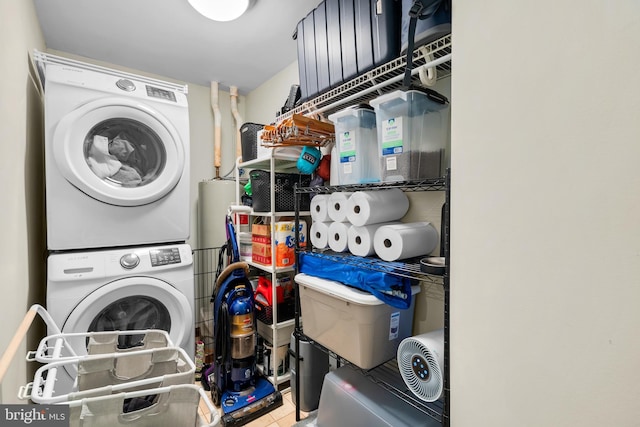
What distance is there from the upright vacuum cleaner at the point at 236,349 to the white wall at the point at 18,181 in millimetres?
873

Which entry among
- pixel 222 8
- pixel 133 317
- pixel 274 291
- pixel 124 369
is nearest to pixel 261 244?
pixel 274 291

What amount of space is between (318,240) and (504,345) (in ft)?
3.33

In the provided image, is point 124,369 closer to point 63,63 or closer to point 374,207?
point 374,207

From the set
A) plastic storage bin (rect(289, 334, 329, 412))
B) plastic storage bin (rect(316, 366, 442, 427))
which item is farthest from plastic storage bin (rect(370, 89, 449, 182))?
plastic storage bin (rect(289, 334, 329, 412))

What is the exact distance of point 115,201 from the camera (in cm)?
147

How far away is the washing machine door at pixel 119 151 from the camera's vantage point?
1359 millimetres

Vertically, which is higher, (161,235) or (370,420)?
(161,235)

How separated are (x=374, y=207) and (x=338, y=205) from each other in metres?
0.23

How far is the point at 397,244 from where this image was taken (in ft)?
3.88

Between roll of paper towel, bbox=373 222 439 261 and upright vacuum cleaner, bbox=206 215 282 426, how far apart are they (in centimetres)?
99

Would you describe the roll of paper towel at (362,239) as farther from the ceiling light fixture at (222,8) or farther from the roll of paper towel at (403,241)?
the ceiling light fixture at (222,8)

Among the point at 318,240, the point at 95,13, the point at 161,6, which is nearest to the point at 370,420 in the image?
the point at 318,240

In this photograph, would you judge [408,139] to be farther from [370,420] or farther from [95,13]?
[95,13]

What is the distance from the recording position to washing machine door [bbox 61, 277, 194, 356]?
135 centimetres
